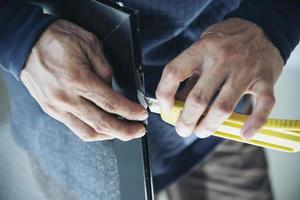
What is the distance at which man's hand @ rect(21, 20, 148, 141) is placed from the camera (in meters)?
0.45

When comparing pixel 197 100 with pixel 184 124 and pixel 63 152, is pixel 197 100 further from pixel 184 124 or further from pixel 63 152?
pixel 63 152

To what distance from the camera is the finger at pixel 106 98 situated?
44 centimetres

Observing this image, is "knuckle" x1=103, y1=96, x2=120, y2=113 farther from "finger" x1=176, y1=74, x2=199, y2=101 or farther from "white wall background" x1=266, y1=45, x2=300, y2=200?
"white wall background" x1=266, y1=45, x2=300, y2=200

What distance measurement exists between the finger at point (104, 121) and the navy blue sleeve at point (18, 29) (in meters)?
0.08

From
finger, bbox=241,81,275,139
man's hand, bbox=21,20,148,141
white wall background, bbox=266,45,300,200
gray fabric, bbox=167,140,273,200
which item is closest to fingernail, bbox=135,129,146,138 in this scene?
man's hand, bbox=21,20,148,141

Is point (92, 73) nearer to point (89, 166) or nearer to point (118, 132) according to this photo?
point (118, 132)

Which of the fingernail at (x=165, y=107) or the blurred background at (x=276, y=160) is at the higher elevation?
the fingernail at (x=165, y=107)

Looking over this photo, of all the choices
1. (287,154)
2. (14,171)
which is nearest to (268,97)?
(14,171)

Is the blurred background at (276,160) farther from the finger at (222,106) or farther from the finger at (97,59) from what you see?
the finger at (222,106)

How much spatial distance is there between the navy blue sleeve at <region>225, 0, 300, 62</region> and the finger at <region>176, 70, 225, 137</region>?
0.37 ft

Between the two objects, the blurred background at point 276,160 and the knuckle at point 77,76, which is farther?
the blurred background at point 276,160

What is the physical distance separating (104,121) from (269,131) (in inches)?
6.6

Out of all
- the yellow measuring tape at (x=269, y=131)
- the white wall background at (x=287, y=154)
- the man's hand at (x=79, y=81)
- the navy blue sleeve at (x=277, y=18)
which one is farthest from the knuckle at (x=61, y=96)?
the white wall background at (x=287, y=154)

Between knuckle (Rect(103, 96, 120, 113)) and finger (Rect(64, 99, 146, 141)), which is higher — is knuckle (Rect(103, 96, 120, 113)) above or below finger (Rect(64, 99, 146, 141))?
above
